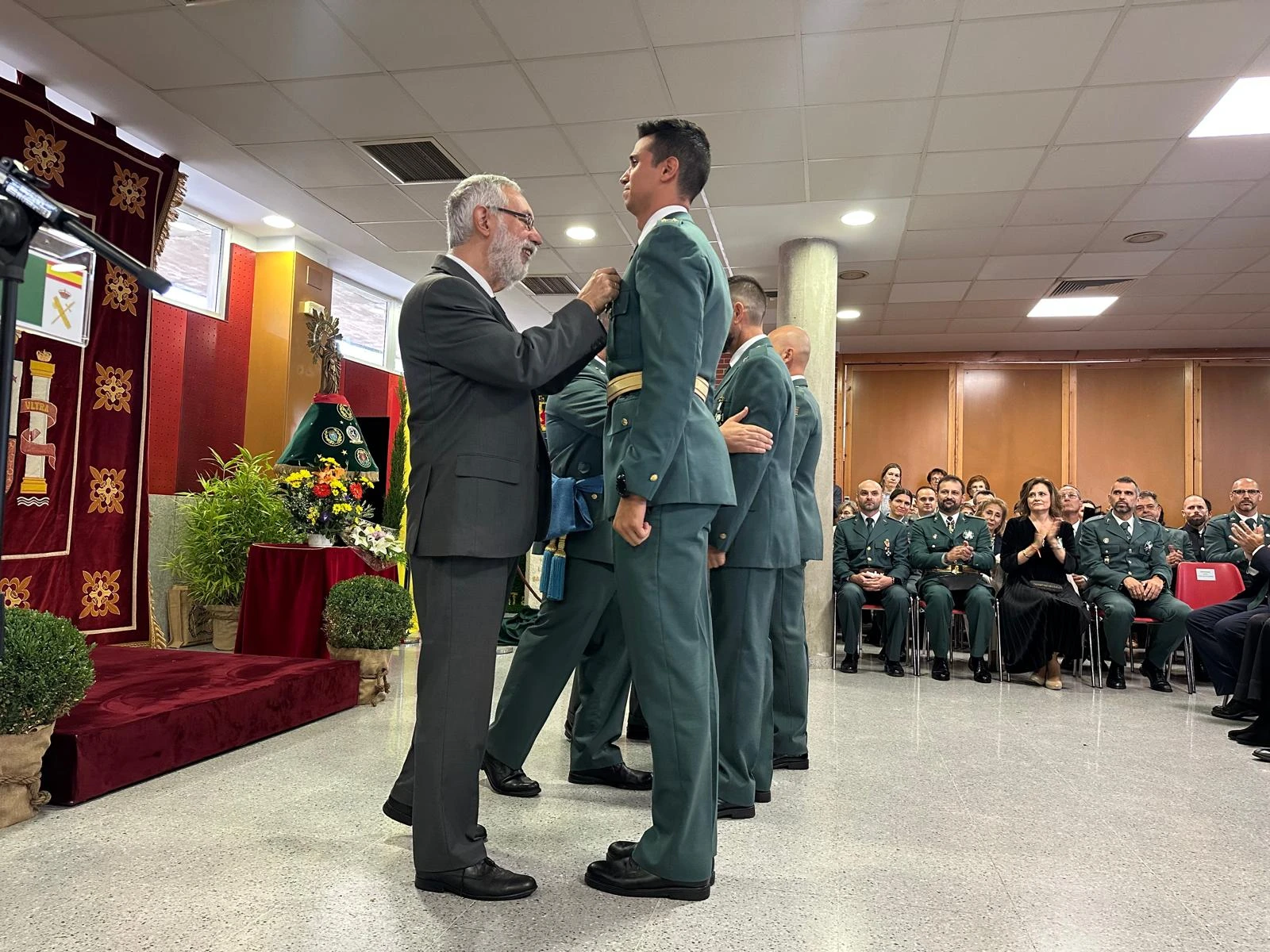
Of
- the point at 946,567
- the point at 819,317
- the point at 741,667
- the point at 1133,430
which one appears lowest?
the point at 741,667

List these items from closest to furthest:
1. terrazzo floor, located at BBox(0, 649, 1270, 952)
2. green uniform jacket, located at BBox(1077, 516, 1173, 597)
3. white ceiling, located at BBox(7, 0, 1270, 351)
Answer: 1. terrazzo floor, located at BBox(0, 649, 1270, 952)
2. white ceiling, located at BBox(7, 0, 1270, 351)
3. green uniform jacket, located at BBox(1077, 516, 1173, 597)

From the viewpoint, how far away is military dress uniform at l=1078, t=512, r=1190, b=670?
546 centimetres

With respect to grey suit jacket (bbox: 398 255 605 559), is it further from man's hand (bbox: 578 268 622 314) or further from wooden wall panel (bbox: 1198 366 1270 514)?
wooden wall panel (bbox: 1198 366 1270 514)

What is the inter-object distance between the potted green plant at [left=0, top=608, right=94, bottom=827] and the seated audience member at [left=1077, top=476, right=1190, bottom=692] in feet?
17.5

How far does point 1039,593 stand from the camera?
5551 mm

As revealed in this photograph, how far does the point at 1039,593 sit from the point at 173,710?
190 inches

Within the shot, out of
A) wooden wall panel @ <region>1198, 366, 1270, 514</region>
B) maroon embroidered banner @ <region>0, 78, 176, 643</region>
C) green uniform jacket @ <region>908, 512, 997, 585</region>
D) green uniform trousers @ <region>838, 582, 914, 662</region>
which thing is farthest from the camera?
wooden wall panel @ <region>1198, 366, 1270, 514</region>

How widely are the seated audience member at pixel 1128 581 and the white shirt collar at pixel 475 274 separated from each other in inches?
193

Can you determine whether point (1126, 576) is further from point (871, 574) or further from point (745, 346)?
point (745, 346)

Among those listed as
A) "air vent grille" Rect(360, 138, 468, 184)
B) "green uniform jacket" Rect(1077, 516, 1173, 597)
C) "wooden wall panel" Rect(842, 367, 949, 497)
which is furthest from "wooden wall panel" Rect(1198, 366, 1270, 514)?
"air vent grille" Rect(360, 138, 468, 184)

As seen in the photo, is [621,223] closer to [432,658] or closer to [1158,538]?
[1158,538]

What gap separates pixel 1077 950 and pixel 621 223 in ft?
18.1

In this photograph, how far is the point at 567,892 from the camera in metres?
1.91

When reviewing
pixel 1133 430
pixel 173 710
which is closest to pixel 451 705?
pixel 173 710
